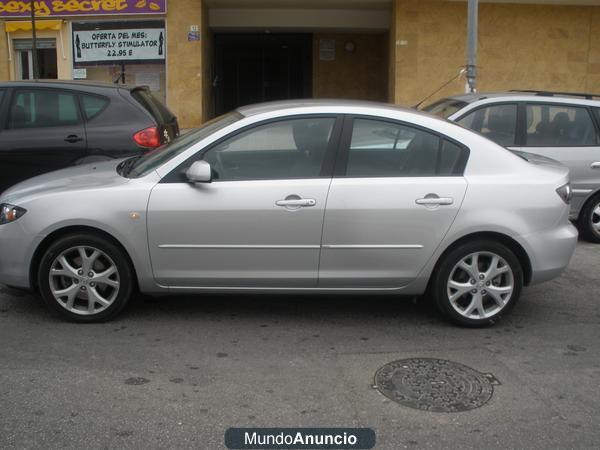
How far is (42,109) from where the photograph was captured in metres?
7.57

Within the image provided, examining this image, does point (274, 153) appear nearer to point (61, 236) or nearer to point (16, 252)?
point (61, 236)

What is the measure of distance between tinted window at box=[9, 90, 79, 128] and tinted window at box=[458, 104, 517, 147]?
13.9 feet

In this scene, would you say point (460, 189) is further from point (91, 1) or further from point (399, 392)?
point (91, 1)

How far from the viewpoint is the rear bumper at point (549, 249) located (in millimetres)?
5012

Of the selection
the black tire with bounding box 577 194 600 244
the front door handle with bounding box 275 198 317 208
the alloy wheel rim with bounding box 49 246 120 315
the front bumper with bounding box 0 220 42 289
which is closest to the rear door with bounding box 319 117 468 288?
the front door handle with bounding box 275 198 317 208

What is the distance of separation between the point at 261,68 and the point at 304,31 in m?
1.96

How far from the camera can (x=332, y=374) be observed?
429 centimetres

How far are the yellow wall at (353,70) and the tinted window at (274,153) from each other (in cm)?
1440

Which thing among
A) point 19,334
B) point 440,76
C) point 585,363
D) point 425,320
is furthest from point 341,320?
point 440,76

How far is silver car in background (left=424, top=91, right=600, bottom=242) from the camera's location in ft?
25.3

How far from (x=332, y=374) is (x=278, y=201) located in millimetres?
1252

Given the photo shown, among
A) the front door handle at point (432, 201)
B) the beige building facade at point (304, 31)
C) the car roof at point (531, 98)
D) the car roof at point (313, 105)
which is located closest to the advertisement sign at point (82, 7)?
the beige building facade at point (304, 31)

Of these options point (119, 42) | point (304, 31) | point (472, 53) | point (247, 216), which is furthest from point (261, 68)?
point (247, 216)

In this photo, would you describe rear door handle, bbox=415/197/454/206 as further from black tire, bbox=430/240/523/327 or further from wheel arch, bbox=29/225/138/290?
wheel arch, bbox=29/225/138/290
